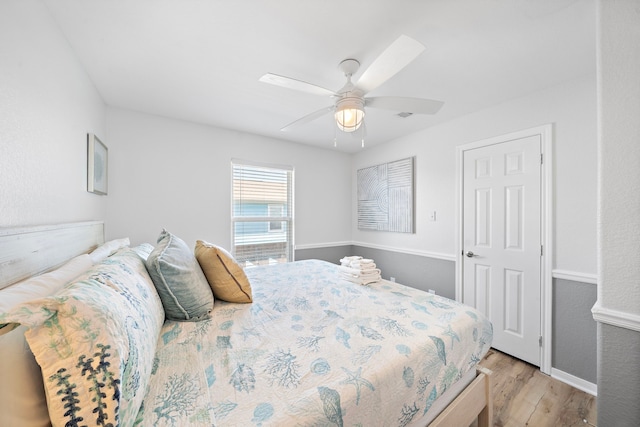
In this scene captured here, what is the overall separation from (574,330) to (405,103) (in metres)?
2.29

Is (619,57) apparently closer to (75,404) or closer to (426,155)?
(426,155)

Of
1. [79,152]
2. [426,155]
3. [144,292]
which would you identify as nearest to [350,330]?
[144,292]

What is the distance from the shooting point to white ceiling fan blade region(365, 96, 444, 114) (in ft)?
5.22

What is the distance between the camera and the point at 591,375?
1.90 metres

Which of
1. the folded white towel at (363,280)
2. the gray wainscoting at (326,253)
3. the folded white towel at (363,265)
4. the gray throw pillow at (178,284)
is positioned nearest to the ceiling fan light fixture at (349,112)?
the folded white towel at (363,265)

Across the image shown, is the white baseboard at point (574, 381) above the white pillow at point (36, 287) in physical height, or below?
below

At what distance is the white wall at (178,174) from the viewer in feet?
8.23

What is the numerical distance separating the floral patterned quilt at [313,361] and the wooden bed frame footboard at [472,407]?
13cm

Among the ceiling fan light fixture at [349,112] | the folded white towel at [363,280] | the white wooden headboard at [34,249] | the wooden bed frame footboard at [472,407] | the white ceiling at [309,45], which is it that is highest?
the white ceiling at [309,45]

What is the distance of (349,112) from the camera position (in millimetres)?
1687

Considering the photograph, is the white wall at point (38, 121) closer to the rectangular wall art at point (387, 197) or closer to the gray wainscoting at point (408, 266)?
the gray wainscoting at point (408, 266)

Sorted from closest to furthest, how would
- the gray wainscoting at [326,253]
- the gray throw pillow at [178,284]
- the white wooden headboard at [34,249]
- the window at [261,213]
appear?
the white wooden headboard at [34,249] → the gray throw pillow at [178,284] → the window at [261,213] → the gray wainscoting at [326,253]

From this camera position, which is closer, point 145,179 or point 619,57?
point 619,57

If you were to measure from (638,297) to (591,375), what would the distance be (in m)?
1.39
